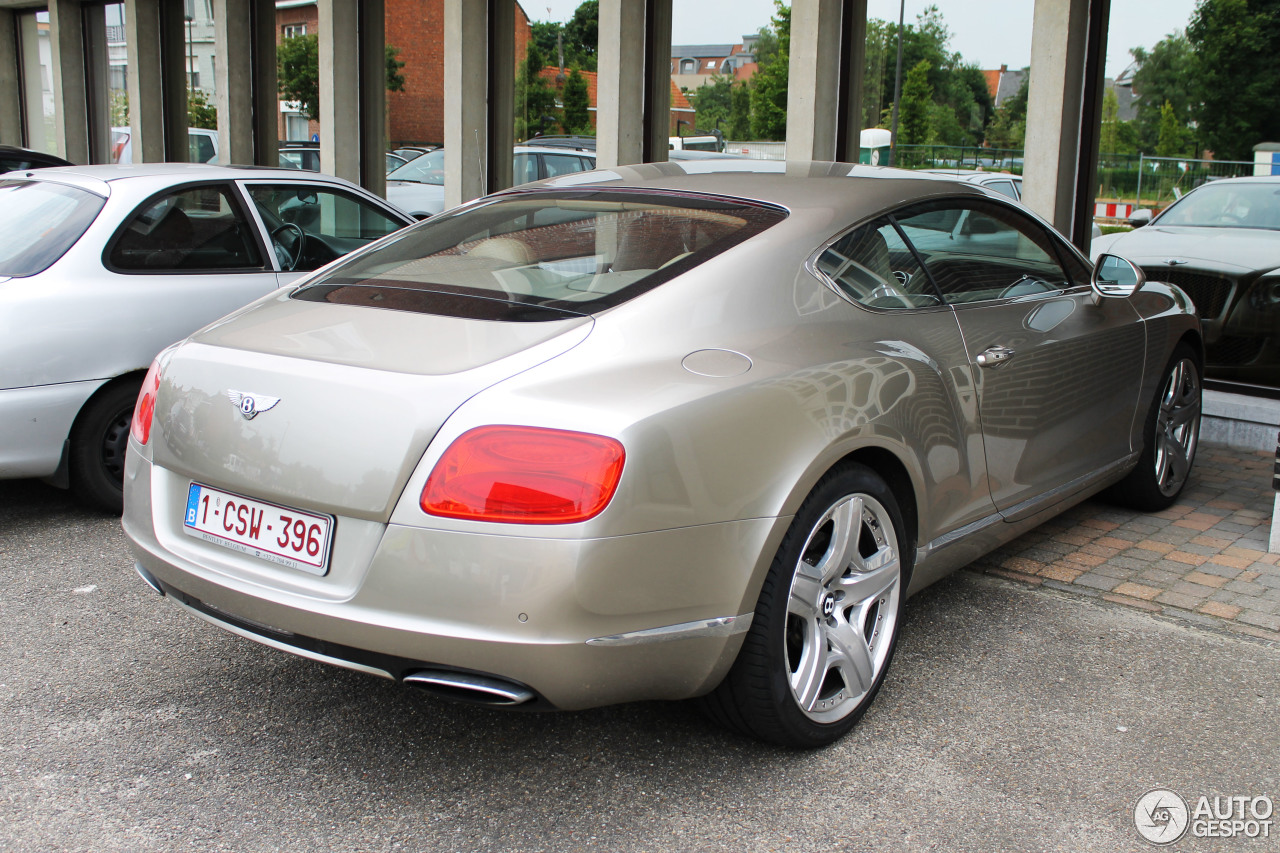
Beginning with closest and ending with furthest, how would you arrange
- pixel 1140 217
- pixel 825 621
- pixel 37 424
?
pixel 825 621, pixel 37 424, pixel 1140 217

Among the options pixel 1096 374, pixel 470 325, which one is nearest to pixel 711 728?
pixel 470 325

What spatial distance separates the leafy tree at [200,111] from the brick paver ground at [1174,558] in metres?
12.8

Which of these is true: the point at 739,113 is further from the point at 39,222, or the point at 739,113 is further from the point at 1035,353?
the point at 1035,353

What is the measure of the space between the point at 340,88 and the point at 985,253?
9438 mm

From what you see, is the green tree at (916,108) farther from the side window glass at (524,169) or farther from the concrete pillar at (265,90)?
the concrete pillar at (265,90)

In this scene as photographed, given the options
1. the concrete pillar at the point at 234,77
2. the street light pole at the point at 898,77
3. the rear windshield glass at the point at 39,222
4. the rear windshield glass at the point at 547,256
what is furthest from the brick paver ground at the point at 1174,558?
the concrete pillar at the point at 234,77

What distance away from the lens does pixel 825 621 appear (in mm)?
2873

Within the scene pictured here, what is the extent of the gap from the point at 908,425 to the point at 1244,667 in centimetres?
145

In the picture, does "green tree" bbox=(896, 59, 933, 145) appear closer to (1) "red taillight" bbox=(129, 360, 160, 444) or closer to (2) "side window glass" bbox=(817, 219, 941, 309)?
(2) "side window glass" bbox=(817, 219, 941, 309)

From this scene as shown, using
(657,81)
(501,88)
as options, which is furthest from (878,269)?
(501,88)

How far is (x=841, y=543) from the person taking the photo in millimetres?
2863

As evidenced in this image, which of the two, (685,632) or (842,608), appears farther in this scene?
(842,608)

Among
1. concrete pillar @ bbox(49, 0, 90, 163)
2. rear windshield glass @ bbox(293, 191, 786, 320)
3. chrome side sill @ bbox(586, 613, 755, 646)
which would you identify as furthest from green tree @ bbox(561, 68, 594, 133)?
concrete pillar @ bbox(49, 0, 90, 163)

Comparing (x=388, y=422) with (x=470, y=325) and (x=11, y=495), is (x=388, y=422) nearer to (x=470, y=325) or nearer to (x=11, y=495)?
(x=470, y=325)
